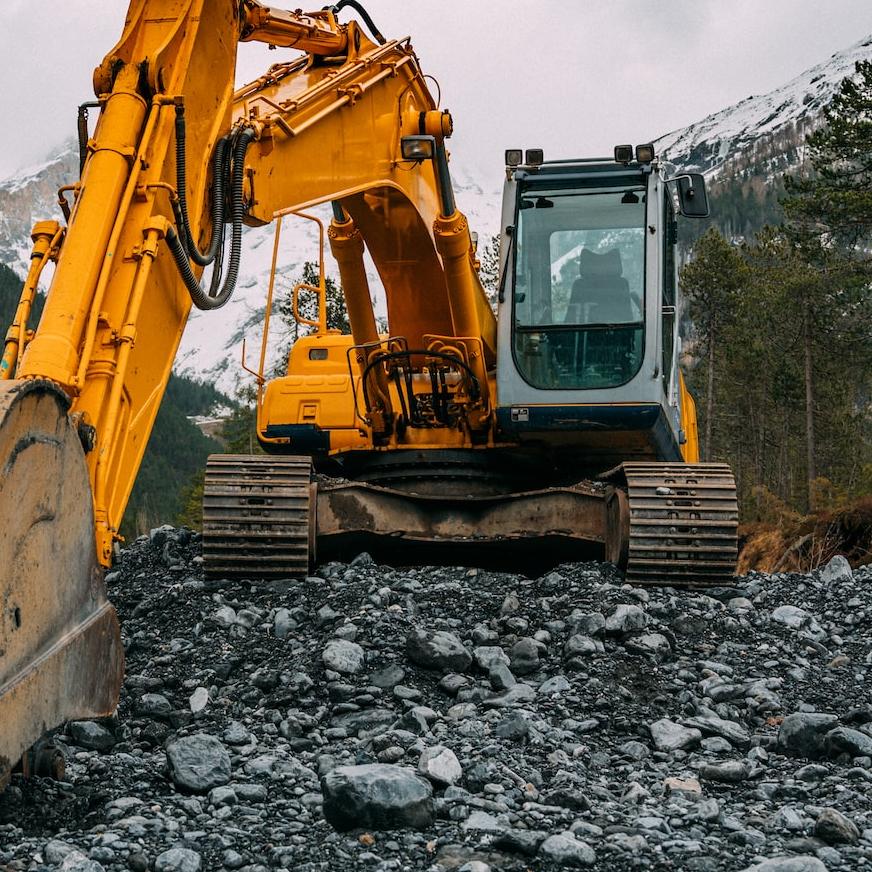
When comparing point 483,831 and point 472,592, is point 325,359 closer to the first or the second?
point 472,592

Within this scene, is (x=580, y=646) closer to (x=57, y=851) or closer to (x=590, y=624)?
(x=590, y=624)

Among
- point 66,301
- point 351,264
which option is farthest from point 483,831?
point 351,264

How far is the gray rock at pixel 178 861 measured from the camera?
3.23 meters

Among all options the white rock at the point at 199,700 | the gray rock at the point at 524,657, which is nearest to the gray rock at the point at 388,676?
the gray rock at the point at 524,657

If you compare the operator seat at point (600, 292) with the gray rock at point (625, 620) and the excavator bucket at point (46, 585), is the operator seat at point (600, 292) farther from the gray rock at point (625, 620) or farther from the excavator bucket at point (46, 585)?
the excavator bucket at point (46, 585)

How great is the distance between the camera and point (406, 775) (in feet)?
12.3

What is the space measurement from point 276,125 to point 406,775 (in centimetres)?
360

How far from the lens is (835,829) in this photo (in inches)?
139

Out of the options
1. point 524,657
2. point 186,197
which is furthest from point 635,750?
point 186,197

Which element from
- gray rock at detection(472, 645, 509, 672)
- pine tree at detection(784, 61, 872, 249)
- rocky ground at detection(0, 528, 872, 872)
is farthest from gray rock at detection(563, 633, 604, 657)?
pine tree at detection(784, 61, 872, 249)

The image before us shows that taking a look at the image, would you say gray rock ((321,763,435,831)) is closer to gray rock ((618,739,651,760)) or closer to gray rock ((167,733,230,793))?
gray rock ((167,733,230,793))

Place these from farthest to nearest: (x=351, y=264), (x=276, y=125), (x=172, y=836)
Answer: (x=351, y=264) < (x=276, y=125) < (x=172, y=836)

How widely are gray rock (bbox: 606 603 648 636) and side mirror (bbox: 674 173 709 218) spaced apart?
305 cm

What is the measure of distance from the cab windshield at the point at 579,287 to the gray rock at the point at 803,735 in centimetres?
362
